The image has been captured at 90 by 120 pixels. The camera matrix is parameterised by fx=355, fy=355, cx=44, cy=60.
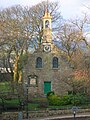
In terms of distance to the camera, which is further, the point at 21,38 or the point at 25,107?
the point at 21,38

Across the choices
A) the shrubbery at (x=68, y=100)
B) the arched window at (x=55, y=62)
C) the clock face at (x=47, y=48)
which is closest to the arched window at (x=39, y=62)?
the clock face at (x=47, y=48)

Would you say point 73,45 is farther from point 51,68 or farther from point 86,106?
point 86,106

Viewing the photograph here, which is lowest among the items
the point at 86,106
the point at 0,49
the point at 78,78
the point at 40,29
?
the point at 86,106

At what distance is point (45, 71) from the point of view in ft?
161

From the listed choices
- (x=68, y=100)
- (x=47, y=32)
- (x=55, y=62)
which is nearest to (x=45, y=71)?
(x=55, y=62)

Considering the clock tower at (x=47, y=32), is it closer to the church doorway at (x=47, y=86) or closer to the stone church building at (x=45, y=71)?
the stone church building at (x=45, y=71)

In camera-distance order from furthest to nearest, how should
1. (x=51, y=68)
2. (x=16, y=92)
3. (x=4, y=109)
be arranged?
(x=51, y=68), (x=16, y=92), (x=4, y=109)

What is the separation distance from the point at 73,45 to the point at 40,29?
566 cm

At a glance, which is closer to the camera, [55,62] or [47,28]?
[55,62]

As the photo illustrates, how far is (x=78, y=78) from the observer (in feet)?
142

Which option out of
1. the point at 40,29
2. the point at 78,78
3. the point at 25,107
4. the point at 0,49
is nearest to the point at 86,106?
the point at 78,78

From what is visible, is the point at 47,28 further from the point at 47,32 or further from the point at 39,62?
the point at 39,62

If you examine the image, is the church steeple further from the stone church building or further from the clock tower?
the stone church building

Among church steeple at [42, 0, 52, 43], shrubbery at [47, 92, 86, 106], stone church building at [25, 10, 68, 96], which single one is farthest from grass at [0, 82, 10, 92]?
church steeple at [42, 0, 52, 43]
